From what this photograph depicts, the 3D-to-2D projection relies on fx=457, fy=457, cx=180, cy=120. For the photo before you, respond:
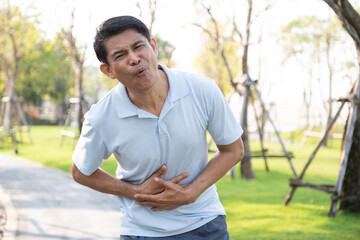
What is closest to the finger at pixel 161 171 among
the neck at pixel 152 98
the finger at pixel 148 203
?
the finger at pixel 148 203

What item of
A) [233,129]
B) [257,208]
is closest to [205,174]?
[233,129]

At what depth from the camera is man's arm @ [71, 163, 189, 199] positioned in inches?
78.5

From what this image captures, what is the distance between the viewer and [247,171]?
10070mm

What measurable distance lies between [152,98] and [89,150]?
0.36 meters

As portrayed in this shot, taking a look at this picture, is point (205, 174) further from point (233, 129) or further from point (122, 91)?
point (122, 91)

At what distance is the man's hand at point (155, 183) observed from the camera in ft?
6.49

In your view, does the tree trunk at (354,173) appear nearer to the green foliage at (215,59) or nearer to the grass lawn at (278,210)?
the grass lawn at (278,210)

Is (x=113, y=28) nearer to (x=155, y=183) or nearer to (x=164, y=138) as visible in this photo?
(x=164, y=138)

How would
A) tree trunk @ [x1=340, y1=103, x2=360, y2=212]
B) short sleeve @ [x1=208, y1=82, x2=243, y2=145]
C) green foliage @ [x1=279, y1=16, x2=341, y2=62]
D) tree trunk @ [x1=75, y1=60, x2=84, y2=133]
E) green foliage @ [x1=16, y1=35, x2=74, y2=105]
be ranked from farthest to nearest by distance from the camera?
green foliage @ [x1=16, y1=35, x2=74, y2=105] < green foliage @ [x1=279, y1=16, x2=341, y2=62] < tree trunk @ [x1=75, y1=60, x2=84, y2=133] < tree trunk @ [x1=340, y1=103, x2=360, y2=212] < short sleeve @ [x1=208, y1=82, x2=243, y2=145]

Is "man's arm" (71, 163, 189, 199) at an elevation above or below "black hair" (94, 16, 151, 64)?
below

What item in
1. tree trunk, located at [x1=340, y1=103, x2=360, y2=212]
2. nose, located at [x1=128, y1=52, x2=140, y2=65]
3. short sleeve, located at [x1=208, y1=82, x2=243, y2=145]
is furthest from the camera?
tree trunk, located at [x1=340, y1=103, x2=360, y2=212]

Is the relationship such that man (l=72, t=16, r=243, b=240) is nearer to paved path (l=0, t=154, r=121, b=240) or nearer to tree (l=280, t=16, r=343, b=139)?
paved path (l=0, t=154, r=121, b=240)

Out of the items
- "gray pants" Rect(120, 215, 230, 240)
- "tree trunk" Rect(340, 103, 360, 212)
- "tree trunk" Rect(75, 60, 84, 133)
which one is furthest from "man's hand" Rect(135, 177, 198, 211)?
"tree trunk" Rect(75, 60, 84, 133)

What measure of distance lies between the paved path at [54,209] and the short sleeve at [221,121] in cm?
377
